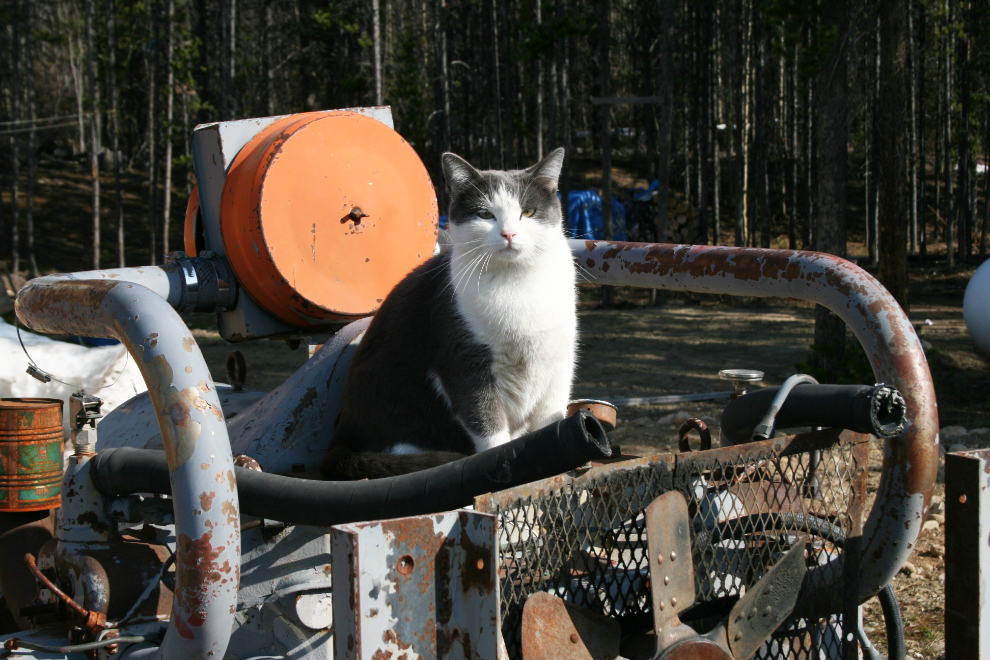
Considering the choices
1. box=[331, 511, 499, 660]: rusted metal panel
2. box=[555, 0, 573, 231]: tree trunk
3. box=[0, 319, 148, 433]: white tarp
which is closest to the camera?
box=[331, 511, 499, 660]: rusted metal panel

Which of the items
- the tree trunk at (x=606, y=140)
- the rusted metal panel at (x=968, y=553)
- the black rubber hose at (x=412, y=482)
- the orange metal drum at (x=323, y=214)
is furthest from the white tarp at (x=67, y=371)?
the tree trunk at (x=606, y=140)

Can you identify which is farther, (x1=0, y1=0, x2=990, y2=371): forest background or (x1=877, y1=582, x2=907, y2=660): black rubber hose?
(x1=0, y1=0, x2=990, y2=371): forest background

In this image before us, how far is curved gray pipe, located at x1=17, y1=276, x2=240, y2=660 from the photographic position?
1.27 meters

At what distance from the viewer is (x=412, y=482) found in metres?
1.44

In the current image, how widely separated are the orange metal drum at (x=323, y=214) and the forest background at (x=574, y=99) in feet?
18.7

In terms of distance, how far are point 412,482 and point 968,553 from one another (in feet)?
3.85

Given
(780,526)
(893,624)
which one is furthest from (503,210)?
(893,624)

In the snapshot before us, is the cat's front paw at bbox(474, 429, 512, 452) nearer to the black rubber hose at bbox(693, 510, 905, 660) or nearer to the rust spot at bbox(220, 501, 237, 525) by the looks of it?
the black rubber hose at bbox(693, 510, 905, 660)

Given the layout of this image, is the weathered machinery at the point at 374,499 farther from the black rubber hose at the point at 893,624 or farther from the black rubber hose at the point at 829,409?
the black rubber hose at the point at 893,624

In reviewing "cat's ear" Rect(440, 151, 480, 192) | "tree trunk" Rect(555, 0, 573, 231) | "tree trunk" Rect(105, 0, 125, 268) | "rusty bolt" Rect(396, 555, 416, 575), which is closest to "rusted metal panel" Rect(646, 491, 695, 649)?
"rusty bolt" Rect(396, 555, 416, 575)

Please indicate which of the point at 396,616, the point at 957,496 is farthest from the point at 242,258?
the point at 957,496

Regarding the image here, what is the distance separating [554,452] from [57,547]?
129 cm

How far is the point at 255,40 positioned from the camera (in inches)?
1129

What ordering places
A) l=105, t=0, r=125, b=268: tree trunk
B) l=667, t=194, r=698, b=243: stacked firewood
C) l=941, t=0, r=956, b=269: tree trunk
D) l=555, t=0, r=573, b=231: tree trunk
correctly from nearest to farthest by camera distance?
l=105, t=0, r=125, b=268: tree trunk < l=555, t=0, r=573, b=231: tree trunk < l=941, t=0, r=956, b=269: tree trunk < l=667, t=194, r=698, b=243: stacked firewood
